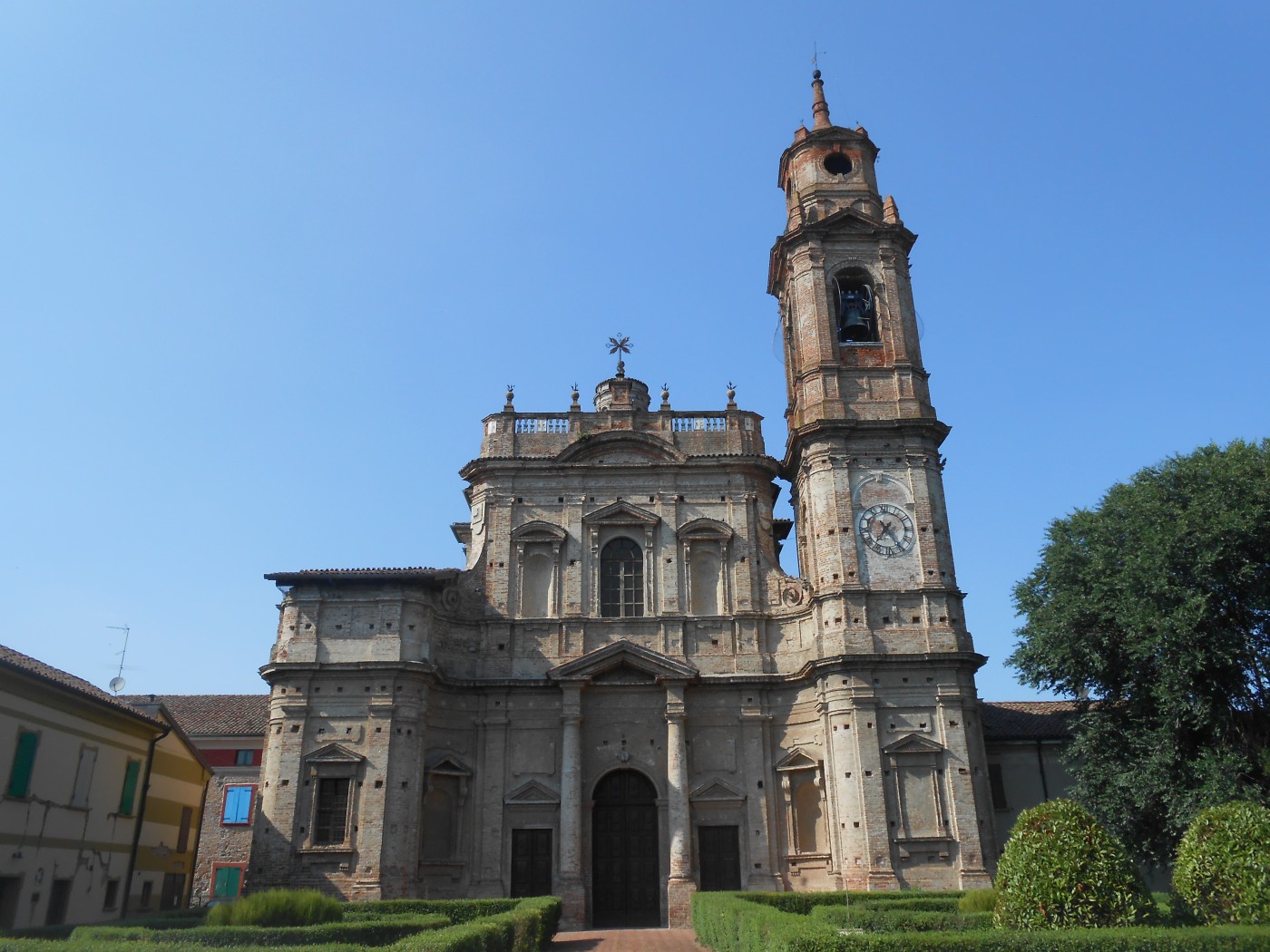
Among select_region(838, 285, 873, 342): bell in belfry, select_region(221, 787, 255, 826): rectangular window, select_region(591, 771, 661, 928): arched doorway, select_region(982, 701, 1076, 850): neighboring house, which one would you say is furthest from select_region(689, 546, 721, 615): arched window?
select_region(221, 787, 255, 826): rectangular window

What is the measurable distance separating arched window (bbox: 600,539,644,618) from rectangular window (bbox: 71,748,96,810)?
44.8ft

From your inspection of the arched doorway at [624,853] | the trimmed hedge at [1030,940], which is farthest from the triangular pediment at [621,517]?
the trimmed hedge at [1030,940]

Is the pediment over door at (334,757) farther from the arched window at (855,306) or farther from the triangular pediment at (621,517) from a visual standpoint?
the arched window at (855,306)

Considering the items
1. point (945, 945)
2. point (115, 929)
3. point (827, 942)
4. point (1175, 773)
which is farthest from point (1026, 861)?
point (115, 929)

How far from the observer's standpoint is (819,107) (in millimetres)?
35844

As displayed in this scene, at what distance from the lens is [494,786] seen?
28047 millimetres

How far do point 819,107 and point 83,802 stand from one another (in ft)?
103

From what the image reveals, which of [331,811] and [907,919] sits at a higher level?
[331,811]

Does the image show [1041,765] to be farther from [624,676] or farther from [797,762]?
[624,676]

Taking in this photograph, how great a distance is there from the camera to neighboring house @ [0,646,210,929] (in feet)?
66.7

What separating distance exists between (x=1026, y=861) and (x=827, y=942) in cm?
445

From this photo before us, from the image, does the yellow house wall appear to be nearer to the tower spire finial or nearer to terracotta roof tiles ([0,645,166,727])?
terracotta roof tiles ([0,645,166,727])

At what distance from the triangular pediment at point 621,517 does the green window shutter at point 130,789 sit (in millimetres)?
13866

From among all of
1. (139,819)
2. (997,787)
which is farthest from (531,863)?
(997,787)
